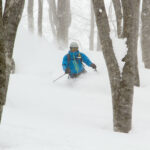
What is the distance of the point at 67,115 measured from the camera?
5.63 metres

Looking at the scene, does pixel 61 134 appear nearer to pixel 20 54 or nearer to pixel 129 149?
pixel 129 149

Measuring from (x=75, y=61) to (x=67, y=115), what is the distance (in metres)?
3.07

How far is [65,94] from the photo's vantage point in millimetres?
7078

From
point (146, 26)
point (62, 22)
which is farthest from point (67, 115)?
point (62, 22)

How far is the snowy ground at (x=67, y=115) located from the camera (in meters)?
3.76

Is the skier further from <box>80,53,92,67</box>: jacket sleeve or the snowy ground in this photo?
the snowy ground

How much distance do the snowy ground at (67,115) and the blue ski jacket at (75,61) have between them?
307 mm

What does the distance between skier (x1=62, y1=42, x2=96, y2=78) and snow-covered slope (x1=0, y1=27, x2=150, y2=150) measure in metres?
Result: 0.26

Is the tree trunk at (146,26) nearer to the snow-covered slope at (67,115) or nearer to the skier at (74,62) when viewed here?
the snow-covered slope at (67,115)

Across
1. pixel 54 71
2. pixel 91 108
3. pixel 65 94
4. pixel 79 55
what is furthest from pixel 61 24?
pixel 91 108

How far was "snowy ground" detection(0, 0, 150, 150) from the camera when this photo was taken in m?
3.76

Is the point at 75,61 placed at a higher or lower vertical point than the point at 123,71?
lower

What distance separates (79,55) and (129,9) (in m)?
4.05

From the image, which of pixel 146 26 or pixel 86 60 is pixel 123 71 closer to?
pixel 86 60
